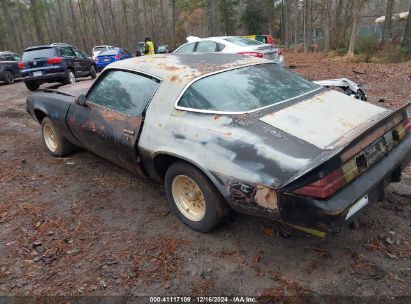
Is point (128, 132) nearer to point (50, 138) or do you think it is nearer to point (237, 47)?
point (50, 138)

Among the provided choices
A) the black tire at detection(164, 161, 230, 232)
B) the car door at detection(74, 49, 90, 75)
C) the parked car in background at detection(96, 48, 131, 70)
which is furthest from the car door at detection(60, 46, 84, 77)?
the black tire at detection(164, 161, 230, 232)

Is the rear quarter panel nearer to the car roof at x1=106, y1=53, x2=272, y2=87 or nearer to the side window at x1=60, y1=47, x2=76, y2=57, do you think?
the car roof at x1=106, y1=53, x2=272, y2=87

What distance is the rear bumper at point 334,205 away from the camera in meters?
2.47

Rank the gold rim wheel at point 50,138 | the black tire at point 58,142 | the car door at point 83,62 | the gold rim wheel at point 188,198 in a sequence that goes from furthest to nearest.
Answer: the car door at point 83,62
the gold rim wheel at point 50,138
the black tire at point 58,142
the gold rim wheel at point 188,198

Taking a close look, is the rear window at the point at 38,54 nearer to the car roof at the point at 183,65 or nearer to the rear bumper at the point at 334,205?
the car roof at the point at 183,65

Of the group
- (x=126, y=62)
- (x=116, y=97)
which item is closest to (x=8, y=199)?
(x=116, y=97)

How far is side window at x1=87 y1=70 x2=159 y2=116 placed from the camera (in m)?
3.74

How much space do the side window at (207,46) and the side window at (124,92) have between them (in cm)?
749

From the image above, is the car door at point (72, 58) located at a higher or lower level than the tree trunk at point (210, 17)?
lower

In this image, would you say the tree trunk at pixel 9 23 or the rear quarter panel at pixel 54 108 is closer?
the rear quarter panel at pixel 54 108

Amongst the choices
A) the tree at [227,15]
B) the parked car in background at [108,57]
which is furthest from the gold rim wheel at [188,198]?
the tree at [227,15]

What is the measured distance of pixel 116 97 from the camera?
4070 millimetres

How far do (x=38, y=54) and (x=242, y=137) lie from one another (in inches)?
456

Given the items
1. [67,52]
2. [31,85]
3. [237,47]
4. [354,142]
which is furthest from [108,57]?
[354,142]
